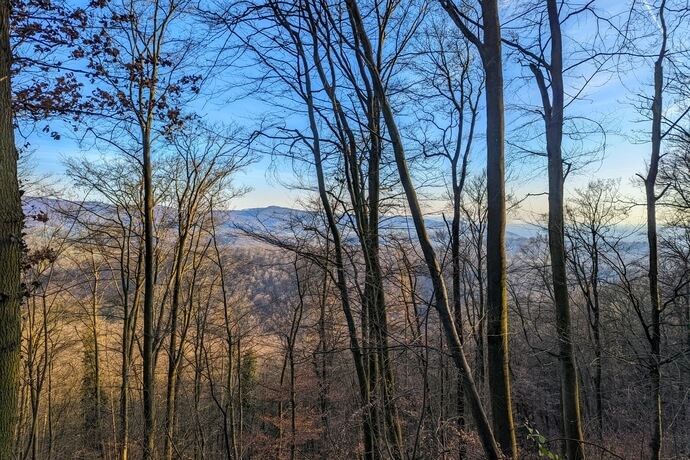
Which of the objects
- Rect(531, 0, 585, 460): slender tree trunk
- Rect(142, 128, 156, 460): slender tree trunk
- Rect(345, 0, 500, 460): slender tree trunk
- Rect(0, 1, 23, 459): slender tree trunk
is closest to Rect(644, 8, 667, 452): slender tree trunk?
Rect(531, 0, 585, 460): slender tree trunk

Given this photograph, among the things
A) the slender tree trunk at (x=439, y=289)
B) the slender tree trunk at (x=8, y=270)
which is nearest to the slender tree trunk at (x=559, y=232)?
the slender tree trunk at (x=439, y=289)

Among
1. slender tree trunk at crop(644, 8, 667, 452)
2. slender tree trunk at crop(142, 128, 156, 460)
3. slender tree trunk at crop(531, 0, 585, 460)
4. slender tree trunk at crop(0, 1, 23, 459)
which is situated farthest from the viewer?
slender tree trunk at crop(142, 128, 156, 460)

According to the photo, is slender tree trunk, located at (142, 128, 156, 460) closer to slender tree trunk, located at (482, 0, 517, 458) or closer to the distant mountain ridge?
the distant mountain ridge

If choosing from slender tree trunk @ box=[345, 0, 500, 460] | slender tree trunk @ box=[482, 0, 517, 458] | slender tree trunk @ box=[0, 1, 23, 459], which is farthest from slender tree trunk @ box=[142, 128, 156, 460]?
slender tree trunk @ box=[482, 0, 517, 458]

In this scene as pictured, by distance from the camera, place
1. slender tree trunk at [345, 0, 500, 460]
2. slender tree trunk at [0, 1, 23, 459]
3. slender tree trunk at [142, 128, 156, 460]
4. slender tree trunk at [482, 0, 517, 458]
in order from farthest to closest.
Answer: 1. slender tree trunk at [142, 128, 156, 460]
2. slender tree trunk at [482, 0, 517, 458]
3. slender tree trunk at [345, 0, 500, 460]
4. slender tree trunk at [0, 1, 23, 459]

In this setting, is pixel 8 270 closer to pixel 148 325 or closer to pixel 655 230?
pixel 148 325

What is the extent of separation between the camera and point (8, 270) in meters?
2.84

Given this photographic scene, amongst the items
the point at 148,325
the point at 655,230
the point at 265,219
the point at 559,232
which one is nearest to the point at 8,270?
the point at 265,219

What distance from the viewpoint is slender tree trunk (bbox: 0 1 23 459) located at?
275 centimetres

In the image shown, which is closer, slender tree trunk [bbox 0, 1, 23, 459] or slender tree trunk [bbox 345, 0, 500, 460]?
slender tree trunk [bbox 0, 1, 23, 459]

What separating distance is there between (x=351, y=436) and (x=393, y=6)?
8.26 m

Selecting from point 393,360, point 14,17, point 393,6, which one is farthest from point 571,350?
point 14,17

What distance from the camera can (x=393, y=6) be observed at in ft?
21.5

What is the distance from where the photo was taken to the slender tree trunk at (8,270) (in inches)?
108
